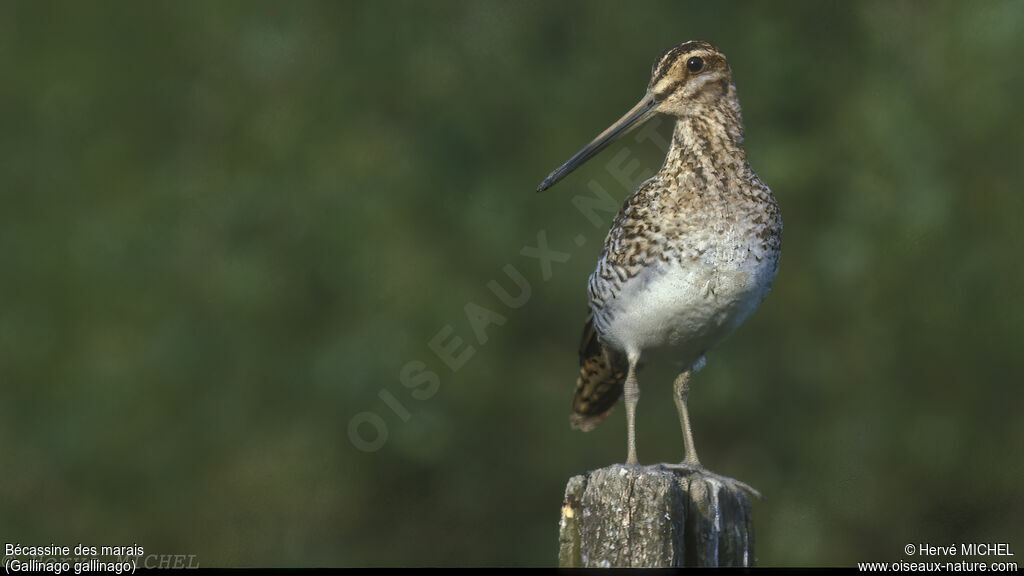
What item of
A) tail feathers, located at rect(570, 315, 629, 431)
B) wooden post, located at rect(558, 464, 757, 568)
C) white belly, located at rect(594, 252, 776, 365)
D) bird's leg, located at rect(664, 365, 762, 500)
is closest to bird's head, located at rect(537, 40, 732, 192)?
white belly, located at rect(594, 252, 776, 365)

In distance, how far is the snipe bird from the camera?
4.52 m

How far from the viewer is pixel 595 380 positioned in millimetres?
5520

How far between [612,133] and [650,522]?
1.78 meters

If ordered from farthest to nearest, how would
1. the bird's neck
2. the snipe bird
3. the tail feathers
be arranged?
the tail feathers, the bird's neck, the snipe bird

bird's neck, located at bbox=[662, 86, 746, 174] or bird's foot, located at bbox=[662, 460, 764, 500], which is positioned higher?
bird's neck, located at bbox=[662, 86, 746, 174]

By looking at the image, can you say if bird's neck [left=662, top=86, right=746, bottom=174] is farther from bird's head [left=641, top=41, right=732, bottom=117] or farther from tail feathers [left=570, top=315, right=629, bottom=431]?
tail feathers [left=570, top=315, right=629, bottom=431]

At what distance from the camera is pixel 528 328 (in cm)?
858

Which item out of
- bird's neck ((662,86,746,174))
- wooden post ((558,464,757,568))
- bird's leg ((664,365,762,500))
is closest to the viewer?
wooden post ((558,464,757,568))

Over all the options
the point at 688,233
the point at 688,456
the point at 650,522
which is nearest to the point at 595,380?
the point at 688,456

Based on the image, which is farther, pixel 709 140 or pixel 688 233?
pixel 709 140

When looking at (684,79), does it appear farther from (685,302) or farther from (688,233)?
(685,302)

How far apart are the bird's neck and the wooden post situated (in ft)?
4.61

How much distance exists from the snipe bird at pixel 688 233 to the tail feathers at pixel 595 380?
0.98ft

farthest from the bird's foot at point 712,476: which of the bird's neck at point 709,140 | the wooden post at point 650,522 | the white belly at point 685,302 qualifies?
the bird's neck at point 709,140
